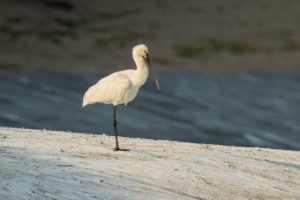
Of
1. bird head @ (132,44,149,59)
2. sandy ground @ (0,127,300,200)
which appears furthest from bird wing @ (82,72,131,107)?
sandy ground @ (0,127,300,200)

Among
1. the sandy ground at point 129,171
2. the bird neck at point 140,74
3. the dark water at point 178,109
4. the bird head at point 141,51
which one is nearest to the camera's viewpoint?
the sandy ground at point 129,171

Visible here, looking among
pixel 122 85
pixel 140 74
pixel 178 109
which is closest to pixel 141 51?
pixel 140 74

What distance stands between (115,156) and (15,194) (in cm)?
334

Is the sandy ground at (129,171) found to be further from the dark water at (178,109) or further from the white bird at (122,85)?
the dark water at (178,109)

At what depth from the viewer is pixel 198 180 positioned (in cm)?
1305

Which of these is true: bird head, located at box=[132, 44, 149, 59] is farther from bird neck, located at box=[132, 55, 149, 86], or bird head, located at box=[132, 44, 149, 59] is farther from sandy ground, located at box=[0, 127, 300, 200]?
sandy ground, located at box=[0, 127, 300, 200]

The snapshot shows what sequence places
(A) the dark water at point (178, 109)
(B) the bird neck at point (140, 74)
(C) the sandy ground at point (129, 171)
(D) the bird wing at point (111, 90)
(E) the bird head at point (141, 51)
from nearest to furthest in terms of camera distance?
(C) the sandy ground at point (129, 171)
(D) the bird wing at point (111, 90)
(B) the bird neck at point (140, 74)
(E) the bird head at point (141, 51)
(A) the dark water at point (178, 109)

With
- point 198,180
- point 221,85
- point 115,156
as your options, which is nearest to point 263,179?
point 198,180

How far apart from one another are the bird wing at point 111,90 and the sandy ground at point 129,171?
950 millimetres

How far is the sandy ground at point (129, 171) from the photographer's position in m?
11.4

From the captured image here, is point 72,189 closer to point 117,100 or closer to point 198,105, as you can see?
point 117,100

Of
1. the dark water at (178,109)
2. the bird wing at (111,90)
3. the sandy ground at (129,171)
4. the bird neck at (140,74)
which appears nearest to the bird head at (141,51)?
the bird neck at (140,74)

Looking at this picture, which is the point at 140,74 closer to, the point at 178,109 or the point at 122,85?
the point at 122,85

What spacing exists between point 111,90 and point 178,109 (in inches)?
1745
